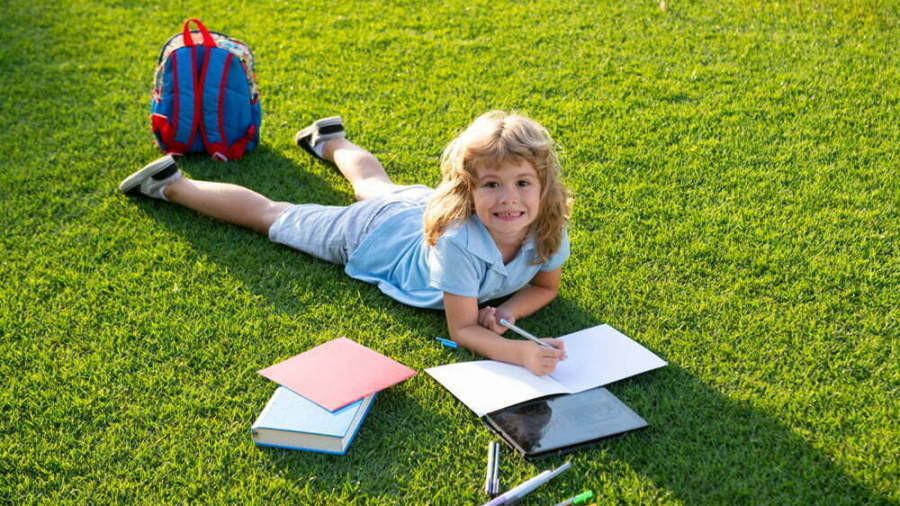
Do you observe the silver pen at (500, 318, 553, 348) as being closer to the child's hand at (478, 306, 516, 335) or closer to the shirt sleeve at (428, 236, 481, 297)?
the child's hand at (478, 306, 516, 335)

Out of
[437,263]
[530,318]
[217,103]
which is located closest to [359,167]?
[217,103]

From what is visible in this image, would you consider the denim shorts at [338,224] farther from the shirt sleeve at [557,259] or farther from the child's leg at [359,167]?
the shirt sleeve at [557,259]

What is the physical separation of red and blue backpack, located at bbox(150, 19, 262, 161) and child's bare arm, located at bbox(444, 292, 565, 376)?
2.02 metres

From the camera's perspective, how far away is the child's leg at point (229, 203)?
387 cm

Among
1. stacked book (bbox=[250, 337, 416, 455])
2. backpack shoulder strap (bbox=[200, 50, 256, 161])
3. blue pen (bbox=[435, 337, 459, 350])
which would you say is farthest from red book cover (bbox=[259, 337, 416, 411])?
backpack shoulder strap (bbox=[200, 50, 256, 161])

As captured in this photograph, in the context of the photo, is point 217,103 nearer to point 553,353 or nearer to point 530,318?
point 530,318

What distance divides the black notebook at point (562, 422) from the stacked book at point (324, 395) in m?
0.40

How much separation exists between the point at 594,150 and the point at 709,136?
649mm

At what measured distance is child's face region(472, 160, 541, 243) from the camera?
295cm

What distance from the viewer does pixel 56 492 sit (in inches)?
99.7

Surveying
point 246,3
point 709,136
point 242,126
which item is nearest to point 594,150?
point 709,136

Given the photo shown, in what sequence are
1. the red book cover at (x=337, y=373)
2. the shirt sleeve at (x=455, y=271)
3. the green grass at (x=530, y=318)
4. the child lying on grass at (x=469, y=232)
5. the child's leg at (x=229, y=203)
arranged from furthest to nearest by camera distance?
the child's leg at (x=229, y=203) → the shirt sleeve at (x=455, y=271) → the child lying on grass at (x=469, y=232) → the red book cover at (x=337, y=373) → the green grass at (x=530, y=318)

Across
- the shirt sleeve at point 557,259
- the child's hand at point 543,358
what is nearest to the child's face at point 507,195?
the shirt sleeve at point 557,259

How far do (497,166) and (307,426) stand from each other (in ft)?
3.63
